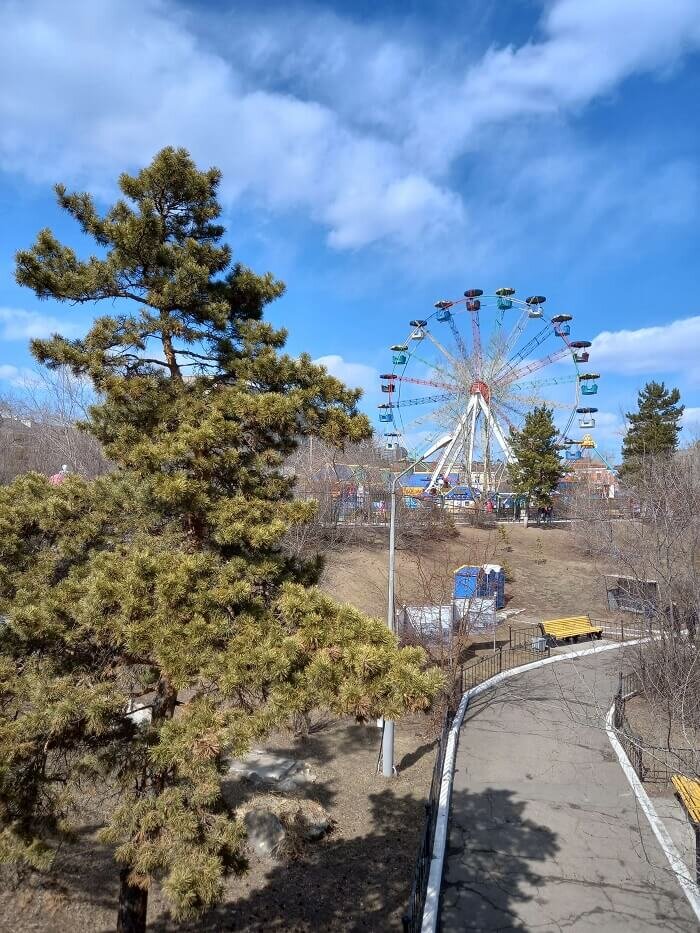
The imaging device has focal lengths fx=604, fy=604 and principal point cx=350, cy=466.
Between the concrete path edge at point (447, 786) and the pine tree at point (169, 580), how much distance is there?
370cm

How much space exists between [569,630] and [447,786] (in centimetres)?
1175

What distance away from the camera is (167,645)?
464 cm

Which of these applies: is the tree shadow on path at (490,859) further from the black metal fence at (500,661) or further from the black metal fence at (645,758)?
the black metal fence at (500,661)

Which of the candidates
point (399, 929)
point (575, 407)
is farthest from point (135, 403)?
point (575, 407)

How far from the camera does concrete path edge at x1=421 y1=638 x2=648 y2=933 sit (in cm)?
759

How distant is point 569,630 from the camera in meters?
21.1

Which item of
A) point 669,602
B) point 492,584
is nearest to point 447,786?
point 669,602

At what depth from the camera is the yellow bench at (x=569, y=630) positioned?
68.4 feet

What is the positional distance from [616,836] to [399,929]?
372cm

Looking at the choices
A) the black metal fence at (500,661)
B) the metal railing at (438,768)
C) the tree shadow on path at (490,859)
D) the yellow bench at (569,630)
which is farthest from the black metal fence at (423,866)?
the yellow bench at (569,630)

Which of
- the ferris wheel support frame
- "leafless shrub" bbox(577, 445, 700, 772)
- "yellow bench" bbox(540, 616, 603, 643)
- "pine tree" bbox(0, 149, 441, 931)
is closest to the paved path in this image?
"leafless shrub" bbox(577, 445, 700, 772)

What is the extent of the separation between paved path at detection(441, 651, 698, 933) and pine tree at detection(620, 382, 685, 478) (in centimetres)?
2928

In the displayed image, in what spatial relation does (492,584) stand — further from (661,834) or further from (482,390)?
(482,390)

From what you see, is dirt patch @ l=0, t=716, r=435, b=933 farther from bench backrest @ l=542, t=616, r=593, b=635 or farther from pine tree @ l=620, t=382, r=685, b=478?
pine tree @ l=620, t=382, r=685, b=478
